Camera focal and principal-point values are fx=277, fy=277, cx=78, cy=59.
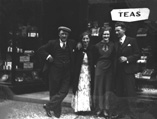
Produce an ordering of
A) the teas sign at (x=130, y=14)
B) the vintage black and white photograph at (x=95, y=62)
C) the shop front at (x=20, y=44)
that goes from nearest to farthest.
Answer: the teas sign at (x=130, y=14), the vintage black and white photograph at (x=95, y=62), the shop front at (x=20, y=44)

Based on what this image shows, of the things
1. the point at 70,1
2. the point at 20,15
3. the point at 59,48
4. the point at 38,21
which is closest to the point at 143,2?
the point at 70,1

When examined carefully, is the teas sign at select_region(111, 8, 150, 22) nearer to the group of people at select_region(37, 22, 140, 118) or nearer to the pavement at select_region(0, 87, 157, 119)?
the group of people at select_region(37, 22, 140, 118)

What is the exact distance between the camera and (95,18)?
6.13 metres

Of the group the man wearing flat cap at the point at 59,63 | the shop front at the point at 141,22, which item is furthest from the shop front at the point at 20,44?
the shop front at the point at 141,22

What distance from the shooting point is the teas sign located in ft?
18.8

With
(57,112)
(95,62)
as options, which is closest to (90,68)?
(95,62)

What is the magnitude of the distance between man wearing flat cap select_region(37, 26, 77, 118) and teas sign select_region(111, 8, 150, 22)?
106cm

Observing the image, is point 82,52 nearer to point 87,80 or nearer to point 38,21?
point 87,80

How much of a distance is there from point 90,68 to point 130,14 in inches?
56.7

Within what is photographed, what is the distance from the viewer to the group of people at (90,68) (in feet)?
19.2

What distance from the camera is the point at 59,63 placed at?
6051 millimetres

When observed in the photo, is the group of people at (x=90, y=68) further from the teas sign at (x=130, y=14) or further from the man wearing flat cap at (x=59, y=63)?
the teas sign at (x=130, y=14)

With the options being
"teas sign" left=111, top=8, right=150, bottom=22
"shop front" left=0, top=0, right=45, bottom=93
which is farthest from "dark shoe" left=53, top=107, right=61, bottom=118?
"teas sign" left=111, top=8, right=150, bottom=22

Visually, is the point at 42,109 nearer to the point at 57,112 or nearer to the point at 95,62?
the point at 57,112
